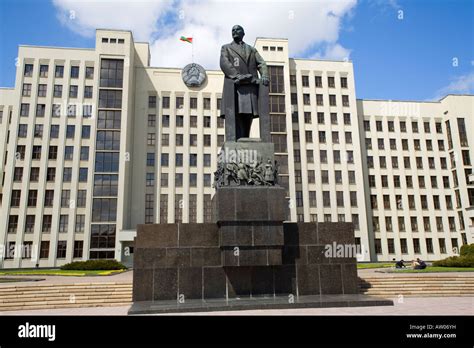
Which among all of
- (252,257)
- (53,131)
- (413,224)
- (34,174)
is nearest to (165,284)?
(252,257)

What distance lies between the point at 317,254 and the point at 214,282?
3.96m

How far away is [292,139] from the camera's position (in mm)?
57812

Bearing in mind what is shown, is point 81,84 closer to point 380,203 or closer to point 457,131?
point 380,203

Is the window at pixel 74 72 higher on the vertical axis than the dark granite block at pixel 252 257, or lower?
higher

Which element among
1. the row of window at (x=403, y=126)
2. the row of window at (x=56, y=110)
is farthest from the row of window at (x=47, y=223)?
the row of window at (x=403, y=126)

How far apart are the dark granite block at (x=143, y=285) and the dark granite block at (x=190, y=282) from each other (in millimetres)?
1019

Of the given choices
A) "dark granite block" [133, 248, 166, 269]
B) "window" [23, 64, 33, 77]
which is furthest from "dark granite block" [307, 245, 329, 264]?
"window" [23, 64, 33, 77]

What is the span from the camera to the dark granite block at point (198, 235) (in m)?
12.9

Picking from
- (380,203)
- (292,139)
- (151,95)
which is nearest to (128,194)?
(151,95)

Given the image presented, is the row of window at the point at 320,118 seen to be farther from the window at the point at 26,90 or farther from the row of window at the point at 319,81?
the window at the point at 26,90

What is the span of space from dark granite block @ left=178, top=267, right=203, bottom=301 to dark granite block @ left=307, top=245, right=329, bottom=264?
4100 mm
